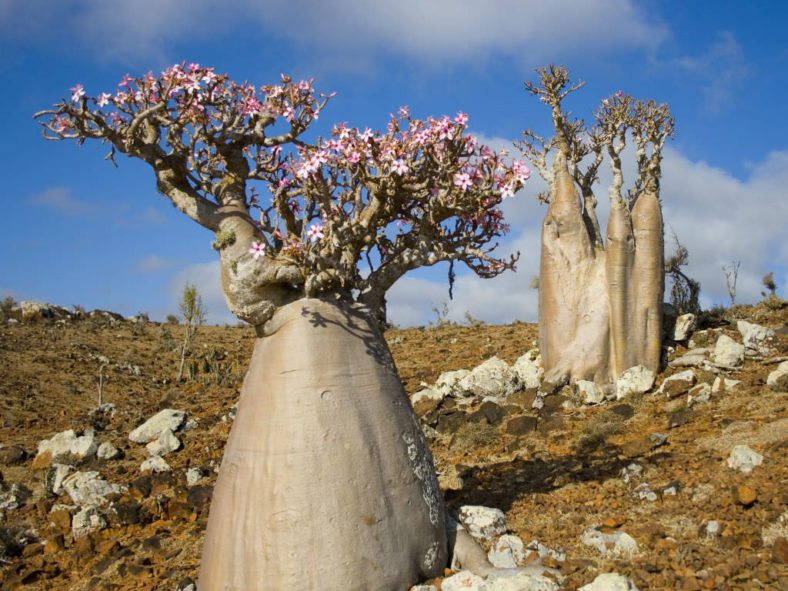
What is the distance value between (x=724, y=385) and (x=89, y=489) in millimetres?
7361

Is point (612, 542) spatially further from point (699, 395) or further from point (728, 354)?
point (728, 354)

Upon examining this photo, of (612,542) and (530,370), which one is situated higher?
(530,370)

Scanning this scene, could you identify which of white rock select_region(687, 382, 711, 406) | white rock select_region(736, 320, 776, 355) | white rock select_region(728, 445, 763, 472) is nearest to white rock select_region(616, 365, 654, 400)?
white rock select_region(687, 382, 711, 406)

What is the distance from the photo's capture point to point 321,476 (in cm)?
375

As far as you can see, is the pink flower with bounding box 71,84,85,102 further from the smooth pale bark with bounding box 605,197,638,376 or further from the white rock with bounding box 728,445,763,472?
the smooth pale bark with bounding box 605,197,638,376

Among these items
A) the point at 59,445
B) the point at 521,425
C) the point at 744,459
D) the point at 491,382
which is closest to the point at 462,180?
the point at 744,459

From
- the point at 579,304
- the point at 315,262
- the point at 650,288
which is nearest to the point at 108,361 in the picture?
the point at 579,304

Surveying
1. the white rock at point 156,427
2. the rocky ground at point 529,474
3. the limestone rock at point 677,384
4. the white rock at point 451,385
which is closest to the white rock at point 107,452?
the rocky ground at point 529,474

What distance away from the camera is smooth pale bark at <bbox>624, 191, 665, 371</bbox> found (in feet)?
30.9

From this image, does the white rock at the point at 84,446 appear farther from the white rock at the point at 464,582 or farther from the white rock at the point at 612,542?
the white rock at the point at 612,542

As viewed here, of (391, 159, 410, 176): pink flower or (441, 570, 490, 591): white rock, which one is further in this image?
(391, 159, 410, 176): pink flower

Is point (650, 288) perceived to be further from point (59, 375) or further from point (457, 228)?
point (59, 375)

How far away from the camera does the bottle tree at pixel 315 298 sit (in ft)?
12.3

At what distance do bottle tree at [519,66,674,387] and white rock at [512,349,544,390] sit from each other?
0.32 meters
